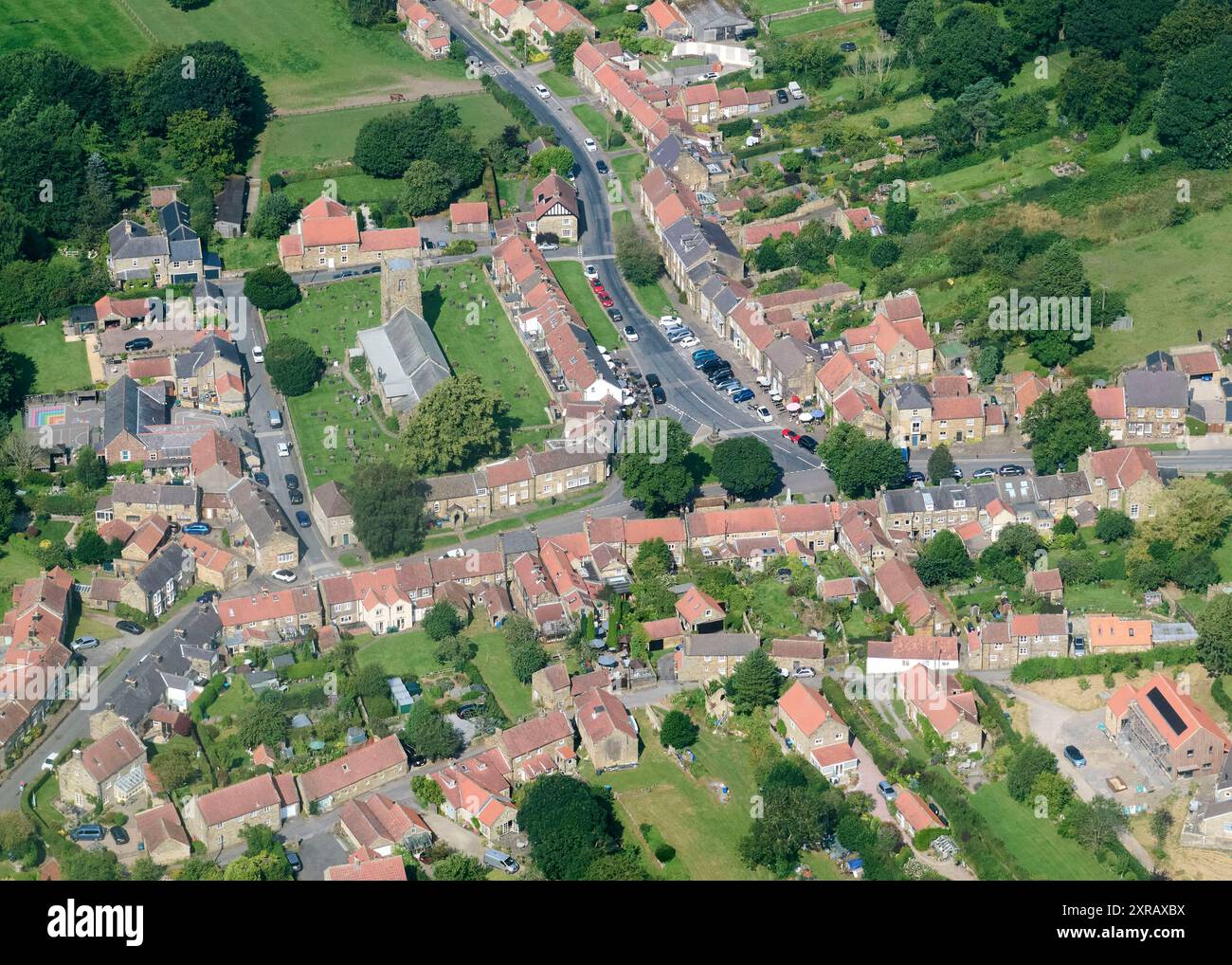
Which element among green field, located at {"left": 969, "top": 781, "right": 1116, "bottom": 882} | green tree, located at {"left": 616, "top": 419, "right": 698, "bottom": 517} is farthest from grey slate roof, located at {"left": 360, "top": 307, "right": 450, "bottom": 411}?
green field, located at {"left": 969, "top": 781, "right": 1116, "bottom": 882}

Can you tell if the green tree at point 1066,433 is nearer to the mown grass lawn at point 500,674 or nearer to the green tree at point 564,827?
the mown grass lawn at point 500,674

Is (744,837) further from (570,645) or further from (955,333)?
(955,333)

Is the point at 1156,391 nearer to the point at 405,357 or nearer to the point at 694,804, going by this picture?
the point at 694,804

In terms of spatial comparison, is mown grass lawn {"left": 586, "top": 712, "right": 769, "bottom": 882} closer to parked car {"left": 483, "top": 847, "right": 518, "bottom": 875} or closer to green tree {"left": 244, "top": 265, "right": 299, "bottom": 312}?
parked car {"left": 483, "top": 847, "right": 518, "bottom": 875}

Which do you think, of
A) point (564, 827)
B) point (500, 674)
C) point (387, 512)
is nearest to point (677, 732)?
point (564, 827)

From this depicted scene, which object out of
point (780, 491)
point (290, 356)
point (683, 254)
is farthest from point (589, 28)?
point (780, 491)
